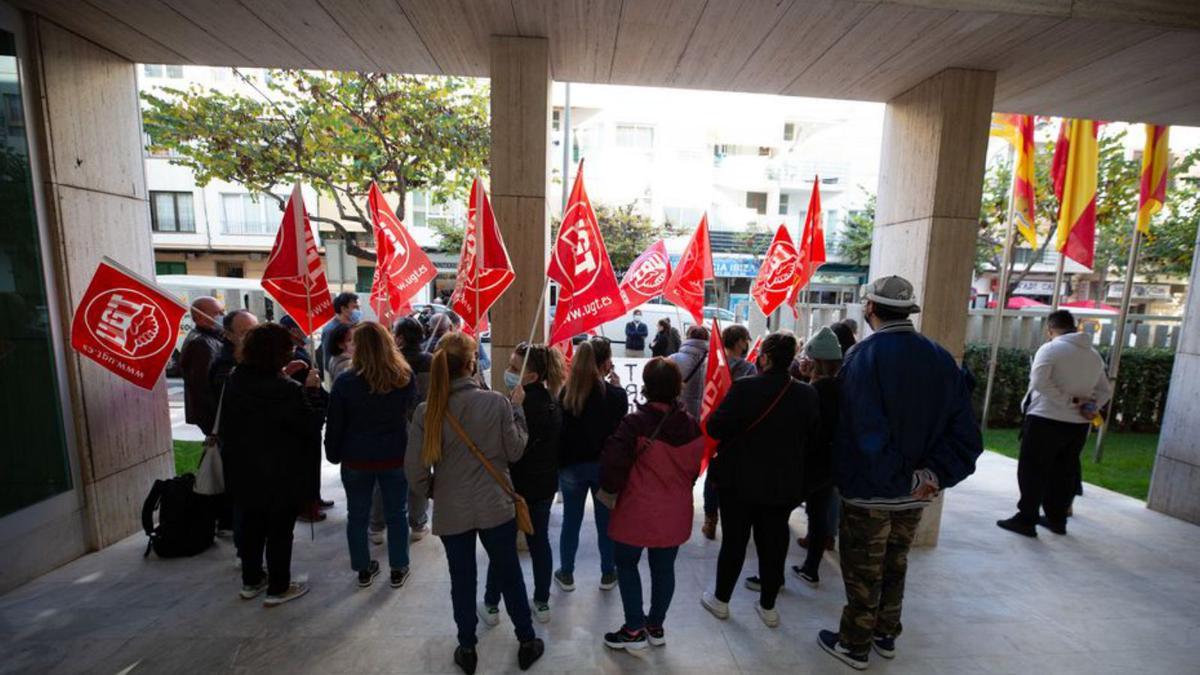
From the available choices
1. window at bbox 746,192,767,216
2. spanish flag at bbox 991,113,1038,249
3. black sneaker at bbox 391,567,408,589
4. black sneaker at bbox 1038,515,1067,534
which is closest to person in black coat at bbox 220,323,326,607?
black sneaker at bbox 391,567,408,589

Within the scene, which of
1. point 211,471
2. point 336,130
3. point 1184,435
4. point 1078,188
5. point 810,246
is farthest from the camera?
point 336,130

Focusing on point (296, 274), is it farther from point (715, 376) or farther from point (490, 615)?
point (715, 376)

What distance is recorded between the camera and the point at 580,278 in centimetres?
411

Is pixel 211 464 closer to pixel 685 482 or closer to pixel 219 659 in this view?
pixel 219 659

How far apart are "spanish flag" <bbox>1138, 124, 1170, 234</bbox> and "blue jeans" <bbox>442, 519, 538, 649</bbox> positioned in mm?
8852

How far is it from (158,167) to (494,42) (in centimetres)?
2852

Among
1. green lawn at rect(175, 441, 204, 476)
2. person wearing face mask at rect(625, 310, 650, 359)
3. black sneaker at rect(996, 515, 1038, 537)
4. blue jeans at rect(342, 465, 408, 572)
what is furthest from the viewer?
person wearing face mask at rect(625, 310, 650, 359)

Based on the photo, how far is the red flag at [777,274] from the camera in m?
6.21

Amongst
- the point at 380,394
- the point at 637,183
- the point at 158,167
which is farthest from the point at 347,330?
the point at 158,167

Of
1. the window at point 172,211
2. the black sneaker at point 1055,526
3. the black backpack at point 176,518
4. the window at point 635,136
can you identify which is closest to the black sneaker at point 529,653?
the black backpack at point 176,518

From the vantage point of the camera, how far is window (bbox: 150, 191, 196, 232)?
79.9 ft

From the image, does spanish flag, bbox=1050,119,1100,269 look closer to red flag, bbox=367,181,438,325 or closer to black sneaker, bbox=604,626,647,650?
black sneaker, bbox=604,626,647,650

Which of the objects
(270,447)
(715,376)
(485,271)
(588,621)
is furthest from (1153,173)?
(270,447)

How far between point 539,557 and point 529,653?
1.71 feet
